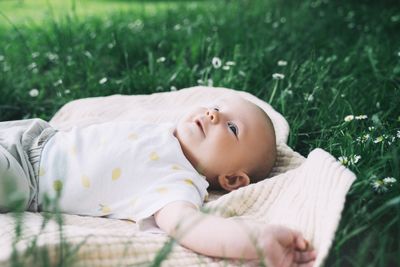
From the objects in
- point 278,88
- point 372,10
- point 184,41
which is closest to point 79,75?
point 184,41

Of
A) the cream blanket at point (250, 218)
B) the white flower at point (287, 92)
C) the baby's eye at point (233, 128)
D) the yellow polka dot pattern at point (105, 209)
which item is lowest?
the yellow polka dot pattern at point (105, 209)

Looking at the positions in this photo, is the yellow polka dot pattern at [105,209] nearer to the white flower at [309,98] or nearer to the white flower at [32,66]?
the white flower at [309,98]

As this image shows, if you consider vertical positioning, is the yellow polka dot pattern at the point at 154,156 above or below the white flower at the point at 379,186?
above

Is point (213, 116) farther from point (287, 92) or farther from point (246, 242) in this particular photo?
point (287, 92)

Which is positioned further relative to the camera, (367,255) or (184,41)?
(184,41)

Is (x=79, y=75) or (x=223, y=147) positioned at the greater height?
(x=223, y=147)

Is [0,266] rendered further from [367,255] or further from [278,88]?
[278,88]

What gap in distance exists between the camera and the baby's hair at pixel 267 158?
6.38ft

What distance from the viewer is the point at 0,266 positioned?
131 cm

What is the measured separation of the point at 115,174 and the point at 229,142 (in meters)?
0.36

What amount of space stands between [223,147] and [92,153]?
0.40m

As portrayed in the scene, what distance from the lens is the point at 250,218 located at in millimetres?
1736

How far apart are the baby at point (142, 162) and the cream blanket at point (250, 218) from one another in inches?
2.3

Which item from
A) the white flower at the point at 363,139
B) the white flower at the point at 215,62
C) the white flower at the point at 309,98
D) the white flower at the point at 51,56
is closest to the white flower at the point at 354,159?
the white flower at the point at 363,139
